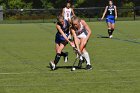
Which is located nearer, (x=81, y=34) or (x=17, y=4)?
(x=81, y=34)

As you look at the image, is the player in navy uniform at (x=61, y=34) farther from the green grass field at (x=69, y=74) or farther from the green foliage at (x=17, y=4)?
the green foliage at (x=17, y=4)

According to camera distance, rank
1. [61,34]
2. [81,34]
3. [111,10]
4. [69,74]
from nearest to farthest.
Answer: [69,74], [61,34], [81,34], [111,10]

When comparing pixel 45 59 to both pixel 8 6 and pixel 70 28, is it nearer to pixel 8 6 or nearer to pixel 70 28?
pixel 70 28

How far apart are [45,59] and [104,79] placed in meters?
5.85

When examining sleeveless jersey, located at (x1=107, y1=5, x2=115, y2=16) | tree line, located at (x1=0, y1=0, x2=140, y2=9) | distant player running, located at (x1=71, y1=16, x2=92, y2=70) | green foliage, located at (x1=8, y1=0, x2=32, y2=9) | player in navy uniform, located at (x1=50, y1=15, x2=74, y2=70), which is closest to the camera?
distant player running, located at (x1=71, y1=16, x2=92, y2=70)

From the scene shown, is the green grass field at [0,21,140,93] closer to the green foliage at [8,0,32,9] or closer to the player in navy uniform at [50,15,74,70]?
the player in navy uniform at [50,15,74,70]

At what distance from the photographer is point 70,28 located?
49.6 ft

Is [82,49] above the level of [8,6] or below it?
above

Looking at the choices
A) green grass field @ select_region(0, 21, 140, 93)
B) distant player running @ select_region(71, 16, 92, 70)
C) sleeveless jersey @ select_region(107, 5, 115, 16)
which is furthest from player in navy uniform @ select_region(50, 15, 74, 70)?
sleeveless jersey @ select_region(107, 5, 115, 16)

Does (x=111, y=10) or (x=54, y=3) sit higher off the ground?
(x=111, y=10)

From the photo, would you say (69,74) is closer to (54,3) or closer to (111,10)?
(111,10)

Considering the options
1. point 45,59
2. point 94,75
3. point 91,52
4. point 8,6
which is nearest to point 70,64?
point 45,59

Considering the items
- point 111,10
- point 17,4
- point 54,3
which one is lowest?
point 54,3

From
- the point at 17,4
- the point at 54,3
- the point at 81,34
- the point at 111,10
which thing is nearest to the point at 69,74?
the point at 81,34
